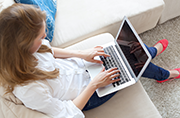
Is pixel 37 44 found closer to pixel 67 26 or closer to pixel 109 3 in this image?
pixel 67 26

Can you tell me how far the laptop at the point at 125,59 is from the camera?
89 cm

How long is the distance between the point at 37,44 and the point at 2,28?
16 centimetres

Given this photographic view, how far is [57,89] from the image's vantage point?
868mm

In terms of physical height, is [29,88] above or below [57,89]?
above

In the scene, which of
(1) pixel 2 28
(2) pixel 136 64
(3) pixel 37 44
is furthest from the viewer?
(2) pixel 136 64

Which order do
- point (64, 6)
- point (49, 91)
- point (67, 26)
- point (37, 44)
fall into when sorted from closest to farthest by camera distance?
point (37, 44)
point (49, 91)
point (67, 26)
point (64, 6)

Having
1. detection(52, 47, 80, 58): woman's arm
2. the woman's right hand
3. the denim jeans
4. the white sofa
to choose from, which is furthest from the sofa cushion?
the woman's right hand

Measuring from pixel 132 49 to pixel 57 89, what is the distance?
20.1 inches

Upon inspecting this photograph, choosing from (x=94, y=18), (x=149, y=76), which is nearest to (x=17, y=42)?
(x=94, y=18)

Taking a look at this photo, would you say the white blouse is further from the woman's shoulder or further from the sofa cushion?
the sofa cushion

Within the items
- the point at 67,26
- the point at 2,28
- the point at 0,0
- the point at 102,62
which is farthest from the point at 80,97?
the point at 0,0

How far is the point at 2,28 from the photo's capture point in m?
0.58

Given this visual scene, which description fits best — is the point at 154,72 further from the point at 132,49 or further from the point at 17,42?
the point at 17,42

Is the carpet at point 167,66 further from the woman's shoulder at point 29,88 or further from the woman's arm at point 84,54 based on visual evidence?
the woman's shoulder at point 29,88
